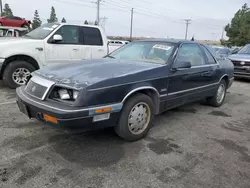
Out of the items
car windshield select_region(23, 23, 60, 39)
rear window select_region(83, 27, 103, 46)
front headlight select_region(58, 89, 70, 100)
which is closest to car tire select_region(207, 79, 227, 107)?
rear window select_region(83, 27, 103, 46)

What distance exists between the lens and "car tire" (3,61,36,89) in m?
6.04

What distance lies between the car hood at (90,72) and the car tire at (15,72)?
118 inches

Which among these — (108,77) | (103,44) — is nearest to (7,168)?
(108,77)

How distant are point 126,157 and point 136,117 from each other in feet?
→ 2.07

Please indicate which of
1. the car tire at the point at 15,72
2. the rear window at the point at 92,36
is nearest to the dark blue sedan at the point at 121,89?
the rear window at the point at 92,36

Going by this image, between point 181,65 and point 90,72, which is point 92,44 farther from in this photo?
point 90,72

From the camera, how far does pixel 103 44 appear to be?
7.39 meters

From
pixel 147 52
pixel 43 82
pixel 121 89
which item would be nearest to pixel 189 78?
pixel 147 52

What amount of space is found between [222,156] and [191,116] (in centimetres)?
173

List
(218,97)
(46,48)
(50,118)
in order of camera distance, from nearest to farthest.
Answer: (50,118), (218,97), (46,48)

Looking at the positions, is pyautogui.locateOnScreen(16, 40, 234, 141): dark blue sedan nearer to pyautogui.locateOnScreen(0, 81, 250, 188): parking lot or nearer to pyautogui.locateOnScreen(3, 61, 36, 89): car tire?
pyautogui.locateOnScreen(0, 81, 250, 188): parking lot

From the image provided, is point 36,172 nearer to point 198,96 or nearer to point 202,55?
point 198,96

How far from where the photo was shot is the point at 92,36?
284 inches

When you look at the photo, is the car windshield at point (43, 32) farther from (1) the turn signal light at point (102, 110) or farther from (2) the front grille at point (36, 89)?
(1) the turn signal light at point (102, 110)
